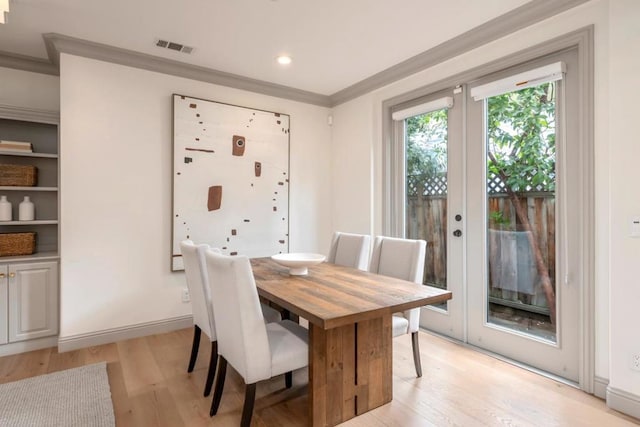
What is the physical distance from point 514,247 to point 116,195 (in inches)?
132

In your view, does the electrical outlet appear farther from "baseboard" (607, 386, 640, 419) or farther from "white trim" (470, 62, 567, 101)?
"white trim" (470, 62, 567, 101)

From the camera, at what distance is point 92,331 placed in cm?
296

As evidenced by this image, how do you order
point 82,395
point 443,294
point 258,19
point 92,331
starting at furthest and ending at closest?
1. point 92,331
2. point 258,19
3. point 82,395
4. point 443,294

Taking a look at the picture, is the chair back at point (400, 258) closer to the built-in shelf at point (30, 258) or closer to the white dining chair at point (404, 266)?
the white dining chair at point (404, 266)

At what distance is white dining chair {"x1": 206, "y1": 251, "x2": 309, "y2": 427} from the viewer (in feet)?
5.38

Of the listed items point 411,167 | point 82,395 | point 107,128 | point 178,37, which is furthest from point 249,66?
point 82,395

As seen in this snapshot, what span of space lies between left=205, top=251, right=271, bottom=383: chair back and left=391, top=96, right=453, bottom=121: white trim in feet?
7.75

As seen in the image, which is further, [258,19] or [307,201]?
[307,201]

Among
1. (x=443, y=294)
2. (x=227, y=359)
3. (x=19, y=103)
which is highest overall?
(x=19, y=103)

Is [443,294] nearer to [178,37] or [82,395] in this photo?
[82,395]

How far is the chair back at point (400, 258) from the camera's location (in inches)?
95.0

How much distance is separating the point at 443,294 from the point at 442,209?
4.84 ft

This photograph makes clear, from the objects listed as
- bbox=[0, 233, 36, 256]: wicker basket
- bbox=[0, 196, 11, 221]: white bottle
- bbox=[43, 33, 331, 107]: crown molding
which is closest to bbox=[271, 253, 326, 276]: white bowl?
bbox=[43, 33, 331, 107]: crown molding

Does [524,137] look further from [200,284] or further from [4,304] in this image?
[4,304]
